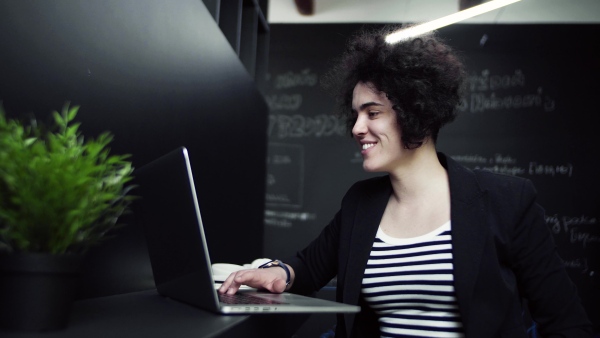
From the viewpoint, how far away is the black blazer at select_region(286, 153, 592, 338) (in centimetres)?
110

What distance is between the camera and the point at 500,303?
1.13 m

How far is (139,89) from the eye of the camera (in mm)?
1228

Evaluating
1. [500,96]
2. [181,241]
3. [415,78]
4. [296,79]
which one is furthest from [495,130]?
[181,241]

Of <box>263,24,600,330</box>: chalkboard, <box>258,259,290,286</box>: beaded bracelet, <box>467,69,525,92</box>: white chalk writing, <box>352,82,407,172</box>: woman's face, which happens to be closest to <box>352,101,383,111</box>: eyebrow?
<box>352,82,407,172</box>: woman's face

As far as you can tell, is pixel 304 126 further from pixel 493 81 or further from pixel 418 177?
pixel 418 177

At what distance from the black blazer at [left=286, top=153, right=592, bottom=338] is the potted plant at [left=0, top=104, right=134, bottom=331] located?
0.75 meters

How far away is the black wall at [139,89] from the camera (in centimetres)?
87

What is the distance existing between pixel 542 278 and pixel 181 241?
2.61ft

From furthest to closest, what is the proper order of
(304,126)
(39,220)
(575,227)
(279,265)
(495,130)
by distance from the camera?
(304,126), (495,130), (575,227), (279,265), (39,220)

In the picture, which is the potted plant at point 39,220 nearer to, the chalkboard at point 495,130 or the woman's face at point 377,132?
the woman's face at point 377,132

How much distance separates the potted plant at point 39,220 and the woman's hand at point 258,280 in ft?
1.51

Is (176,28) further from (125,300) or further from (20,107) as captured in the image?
(125,300)

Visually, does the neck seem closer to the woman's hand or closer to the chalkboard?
the woman's hand

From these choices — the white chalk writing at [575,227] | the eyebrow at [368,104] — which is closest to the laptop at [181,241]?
the eyebrow at [368,104]
